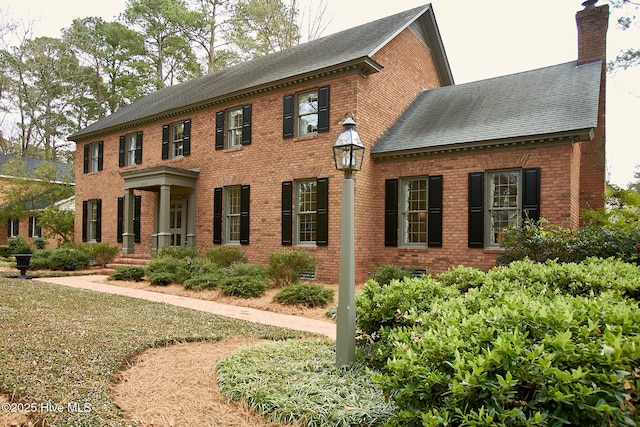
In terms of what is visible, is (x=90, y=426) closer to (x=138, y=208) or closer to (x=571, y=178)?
(x=571, y=178)

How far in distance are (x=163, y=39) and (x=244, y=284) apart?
25551mm

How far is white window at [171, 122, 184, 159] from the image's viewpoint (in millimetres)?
16127

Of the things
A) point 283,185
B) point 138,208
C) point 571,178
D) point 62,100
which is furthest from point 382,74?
point 62,100

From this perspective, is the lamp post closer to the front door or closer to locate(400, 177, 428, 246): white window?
locate(400, 177, 428, 246): white window

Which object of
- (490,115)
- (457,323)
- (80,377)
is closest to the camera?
(457,323)

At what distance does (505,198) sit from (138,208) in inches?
537

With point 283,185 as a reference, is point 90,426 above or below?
below

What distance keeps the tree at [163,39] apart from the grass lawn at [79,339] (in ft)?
77.9

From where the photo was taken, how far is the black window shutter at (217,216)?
14.3m

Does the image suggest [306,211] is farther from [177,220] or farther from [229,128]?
[177,220]

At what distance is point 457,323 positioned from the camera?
272 cm

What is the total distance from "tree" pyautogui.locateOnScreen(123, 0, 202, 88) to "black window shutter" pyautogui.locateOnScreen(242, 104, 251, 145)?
1683cm

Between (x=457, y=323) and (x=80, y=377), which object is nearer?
(x=457, y=323)

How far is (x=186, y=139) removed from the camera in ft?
51.1
